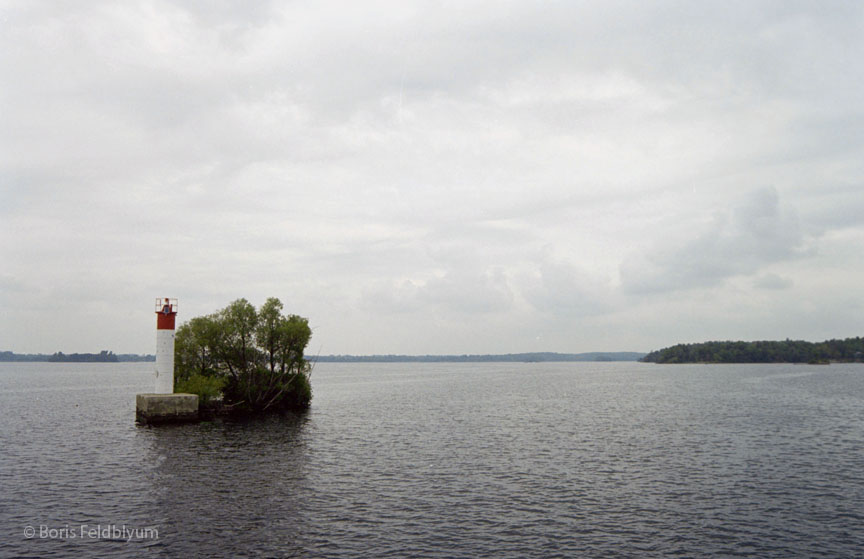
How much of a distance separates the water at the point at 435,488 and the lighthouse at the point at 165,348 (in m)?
6.69

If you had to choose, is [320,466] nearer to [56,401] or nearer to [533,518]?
[533,518]

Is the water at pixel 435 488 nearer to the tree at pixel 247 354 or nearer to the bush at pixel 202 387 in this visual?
the bush at pixel 202 387

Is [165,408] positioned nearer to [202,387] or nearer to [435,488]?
[202,387]

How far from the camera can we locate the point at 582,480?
1731 inches

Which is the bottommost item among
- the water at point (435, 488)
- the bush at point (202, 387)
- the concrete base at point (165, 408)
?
the water at point (435, 488)

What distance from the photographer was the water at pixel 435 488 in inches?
1192

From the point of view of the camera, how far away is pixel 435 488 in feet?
136

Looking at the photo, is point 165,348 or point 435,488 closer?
point 435,488

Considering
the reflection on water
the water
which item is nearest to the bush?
the water

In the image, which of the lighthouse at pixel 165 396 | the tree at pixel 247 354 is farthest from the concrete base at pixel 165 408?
the tree at pixel 247 354

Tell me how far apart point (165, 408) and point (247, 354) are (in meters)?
19.6

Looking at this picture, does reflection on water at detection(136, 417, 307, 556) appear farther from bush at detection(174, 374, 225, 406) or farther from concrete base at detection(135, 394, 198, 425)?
bush at detection(174, 374, 225, 406)

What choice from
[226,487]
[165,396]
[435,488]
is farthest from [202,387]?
[435,488]

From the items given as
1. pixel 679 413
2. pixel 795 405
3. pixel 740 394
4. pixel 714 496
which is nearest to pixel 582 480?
pixel 714 496
